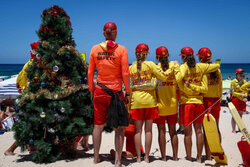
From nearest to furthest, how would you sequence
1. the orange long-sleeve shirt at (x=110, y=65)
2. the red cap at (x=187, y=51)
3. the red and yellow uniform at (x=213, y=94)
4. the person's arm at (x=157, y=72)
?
the orange long-sleeve shirt at (x=110, y=65), the person's arm at (x=157, y=72), the red cap at (x=187, y=51), the red and yellow uniform at (x=213, y=94)

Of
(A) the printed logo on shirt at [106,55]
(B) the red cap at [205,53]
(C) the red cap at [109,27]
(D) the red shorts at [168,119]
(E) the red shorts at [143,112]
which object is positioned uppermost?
(C) the red cap at [109,27]

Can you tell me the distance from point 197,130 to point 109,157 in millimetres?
1793

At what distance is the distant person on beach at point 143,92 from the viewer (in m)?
4.07

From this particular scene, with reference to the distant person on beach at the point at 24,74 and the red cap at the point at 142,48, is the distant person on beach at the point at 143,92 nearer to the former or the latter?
the red cap at the point at 142,48

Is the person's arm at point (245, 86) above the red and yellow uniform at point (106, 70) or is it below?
below

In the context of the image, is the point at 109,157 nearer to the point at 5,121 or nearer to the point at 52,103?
the point at 52,103

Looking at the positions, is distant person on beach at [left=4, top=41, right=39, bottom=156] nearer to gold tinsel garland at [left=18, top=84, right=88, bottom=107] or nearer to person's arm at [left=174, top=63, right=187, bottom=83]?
gold tinsel garland at [left=18, top=84, right=88, bottom=107]

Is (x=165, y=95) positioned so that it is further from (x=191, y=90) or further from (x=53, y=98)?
(x=53, y=98)

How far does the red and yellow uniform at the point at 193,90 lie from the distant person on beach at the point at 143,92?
427 mm

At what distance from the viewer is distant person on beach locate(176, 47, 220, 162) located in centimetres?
430

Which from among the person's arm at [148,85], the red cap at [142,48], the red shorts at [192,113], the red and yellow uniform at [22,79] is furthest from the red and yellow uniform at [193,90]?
the red and yellow uniform at [22,79]

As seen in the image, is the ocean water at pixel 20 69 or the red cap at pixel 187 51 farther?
the ocean water at pixel 20 69

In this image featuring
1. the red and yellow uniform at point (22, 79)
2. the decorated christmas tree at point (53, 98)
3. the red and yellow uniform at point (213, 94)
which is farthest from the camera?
the red and yellow uniform at point (22, 79)

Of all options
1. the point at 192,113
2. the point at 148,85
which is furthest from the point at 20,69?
the point at 192,113
